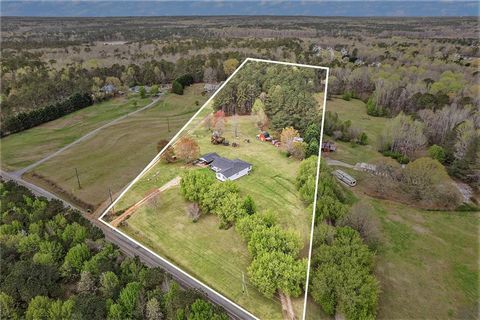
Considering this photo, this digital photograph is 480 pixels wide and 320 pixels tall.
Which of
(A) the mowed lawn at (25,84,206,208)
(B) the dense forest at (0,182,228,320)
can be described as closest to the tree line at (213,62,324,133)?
(B) the dense forest at (0,182,228,320)

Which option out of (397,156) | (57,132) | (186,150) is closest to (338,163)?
(397,156)

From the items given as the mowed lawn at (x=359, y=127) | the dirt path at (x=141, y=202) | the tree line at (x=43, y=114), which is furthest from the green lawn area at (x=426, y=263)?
the tree line at (x=43, y=114)

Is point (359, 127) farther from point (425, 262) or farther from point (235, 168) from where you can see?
point (235, 168)

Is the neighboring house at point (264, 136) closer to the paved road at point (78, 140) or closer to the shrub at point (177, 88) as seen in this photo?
the paved road at point (78, 140)

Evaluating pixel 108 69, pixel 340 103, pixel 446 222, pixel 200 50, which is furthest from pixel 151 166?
pixel 200 50

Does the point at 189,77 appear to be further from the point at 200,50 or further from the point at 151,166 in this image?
the point at 151,166

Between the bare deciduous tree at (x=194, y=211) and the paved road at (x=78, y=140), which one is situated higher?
the bare deciduous tree at (x=194, y=211)

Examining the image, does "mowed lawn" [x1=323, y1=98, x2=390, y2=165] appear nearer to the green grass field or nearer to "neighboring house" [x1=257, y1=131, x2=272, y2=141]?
the green grass field
